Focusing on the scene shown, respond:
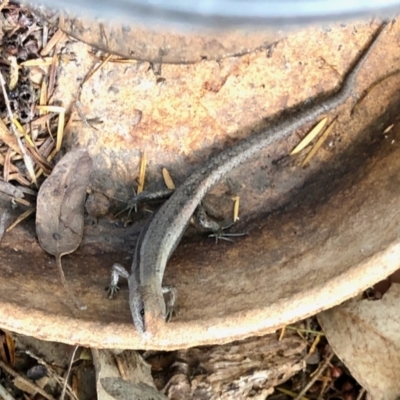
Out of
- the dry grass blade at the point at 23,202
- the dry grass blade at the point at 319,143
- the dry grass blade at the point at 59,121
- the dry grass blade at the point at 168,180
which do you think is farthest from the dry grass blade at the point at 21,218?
the dry grass blade at the point at 319,143

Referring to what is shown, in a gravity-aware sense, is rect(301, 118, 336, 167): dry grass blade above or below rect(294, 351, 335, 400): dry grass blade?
above

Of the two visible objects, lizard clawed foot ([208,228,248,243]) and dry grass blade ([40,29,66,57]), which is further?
dry grass blade ([40,29,66,57])

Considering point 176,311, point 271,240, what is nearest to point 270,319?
point 176,311

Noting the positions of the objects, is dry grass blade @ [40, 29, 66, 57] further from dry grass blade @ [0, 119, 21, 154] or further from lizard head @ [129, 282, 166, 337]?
lizard head @ [129, 282, 166, 337]

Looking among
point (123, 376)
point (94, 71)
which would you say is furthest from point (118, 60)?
A: point (123, 376)

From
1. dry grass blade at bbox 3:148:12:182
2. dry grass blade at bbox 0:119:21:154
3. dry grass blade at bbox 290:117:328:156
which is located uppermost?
dry grass blade at bbox 0:119:21:154

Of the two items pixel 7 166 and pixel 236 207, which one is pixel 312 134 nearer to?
pixel 236 207

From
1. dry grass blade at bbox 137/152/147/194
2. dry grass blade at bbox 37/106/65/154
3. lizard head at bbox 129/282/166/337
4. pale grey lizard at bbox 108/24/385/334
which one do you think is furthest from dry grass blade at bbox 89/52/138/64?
lizard head at bbox 129/282/166/337
